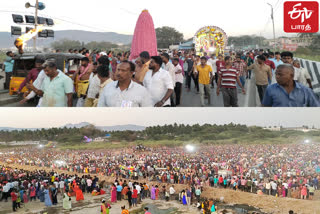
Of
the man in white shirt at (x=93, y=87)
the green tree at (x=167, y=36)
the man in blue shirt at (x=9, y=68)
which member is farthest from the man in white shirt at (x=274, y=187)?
the man in blue shirt at (x=9, y=68)

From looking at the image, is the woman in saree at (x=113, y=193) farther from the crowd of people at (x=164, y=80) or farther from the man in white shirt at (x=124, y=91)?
the man in white shirt at (x=124, y=91)

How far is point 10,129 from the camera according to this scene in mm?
3477

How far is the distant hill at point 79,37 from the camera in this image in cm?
338

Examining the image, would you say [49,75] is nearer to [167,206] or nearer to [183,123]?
[183,123]

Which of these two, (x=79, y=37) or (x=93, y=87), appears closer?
(x=93, y=87)

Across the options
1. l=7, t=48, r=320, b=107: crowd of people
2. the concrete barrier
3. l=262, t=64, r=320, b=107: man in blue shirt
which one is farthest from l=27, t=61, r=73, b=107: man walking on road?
the concrete barrier

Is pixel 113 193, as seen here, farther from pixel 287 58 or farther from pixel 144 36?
pixel 287 58

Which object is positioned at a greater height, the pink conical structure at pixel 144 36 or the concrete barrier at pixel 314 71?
the pink conical structure at pixel 144 36

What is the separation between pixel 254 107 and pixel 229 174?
0.68 m

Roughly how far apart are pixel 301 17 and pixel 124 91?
1.72 metres

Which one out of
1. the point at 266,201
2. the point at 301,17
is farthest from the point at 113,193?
the point at 301,17

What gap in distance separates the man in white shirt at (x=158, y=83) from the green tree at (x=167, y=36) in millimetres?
509

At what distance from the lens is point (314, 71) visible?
370 cm

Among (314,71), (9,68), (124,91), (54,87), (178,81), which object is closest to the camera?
(124,91)
